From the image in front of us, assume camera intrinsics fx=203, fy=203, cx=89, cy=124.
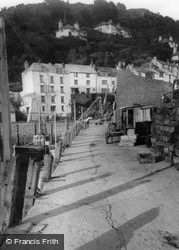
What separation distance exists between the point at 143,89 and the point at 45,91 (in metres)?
34.7

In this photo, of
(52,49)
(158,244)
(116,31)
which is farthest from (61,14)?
(158,244)

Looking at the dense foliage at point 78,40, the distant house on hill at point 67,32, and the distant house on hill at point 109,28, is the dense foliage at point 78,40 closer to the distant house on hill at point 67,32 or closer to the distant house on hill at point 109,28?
the distant house on hill at point 67,32

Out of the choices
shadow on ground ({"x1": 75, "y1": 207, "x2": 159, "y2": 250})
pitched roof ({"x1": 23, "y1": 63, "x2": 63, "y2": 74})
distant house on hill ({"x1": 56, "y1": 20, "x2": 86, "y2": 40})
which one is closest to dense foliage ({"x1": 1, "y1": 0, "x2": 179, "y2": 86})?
distant house on hill ({"x1": 56, "y1": 20, "x2": 86, "y2": 40})

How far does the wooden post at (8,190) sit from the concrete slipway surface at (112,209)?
1.47 ft

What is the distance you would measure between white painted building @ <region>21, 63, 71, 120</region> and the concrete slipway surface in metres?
40.5

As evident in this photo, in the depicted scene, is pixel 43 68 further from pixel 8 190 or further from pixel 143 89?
pixel 8 190

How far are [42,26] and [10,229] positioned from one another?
3760 inches

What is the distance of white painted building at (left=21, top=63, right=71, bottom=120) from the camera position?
49.2 meters

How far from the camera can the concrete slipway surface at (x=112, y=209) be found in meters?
4.23

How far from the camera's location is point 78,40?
8288 centimetres

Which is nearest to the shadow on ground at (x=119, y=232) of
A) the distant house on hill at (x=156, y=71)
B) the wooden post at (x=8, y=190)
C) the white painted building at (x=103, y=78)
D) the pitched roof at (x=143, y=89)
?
the wooden post at (x=8, y=190)

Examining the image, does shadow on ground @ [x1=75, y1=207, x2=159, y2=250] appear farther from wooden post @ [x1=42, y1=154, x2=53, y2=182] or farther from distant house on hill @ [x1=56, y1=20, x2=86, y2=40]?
distant house on hill @ [x1=56, y1=20, x2=86, y2=40]

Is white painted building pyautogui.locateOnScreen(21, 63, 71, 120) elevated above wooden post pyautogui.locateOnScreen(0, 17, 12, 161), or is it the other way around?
white painted building pyautogui.locateOnScreen(21, 63, 71, 120)

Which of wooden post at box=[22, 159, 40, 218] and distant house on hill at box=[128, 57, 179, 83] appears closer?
wooden post at box=[22, 159, 40, 218]
